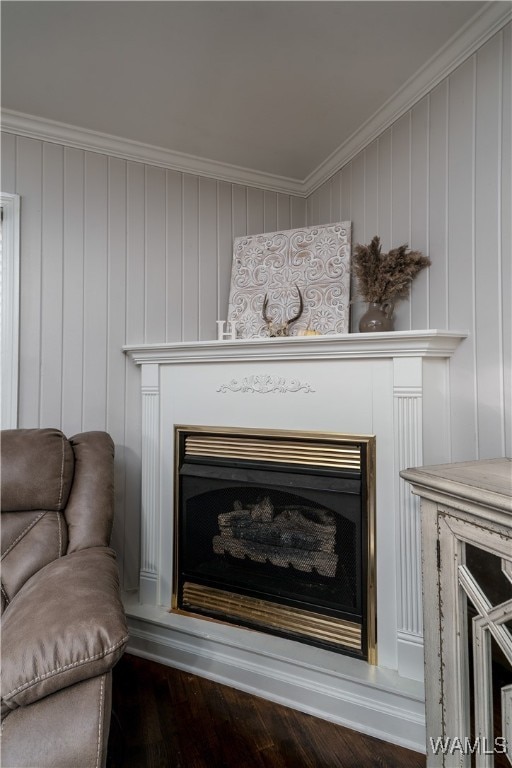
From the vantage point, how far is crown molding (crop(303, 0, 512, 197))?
140 centimetres

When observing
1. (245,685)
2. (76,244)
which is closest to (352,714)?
(245,685)

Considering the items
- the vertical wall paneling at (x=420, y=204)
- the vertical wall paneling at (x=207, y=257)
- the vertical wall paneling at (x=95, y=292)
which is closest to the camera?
the vertical wall paneling at (x=420, y=204)

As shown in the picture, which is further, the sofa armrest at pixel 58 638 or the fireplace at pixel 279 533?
the fireplace at pixel 279 533

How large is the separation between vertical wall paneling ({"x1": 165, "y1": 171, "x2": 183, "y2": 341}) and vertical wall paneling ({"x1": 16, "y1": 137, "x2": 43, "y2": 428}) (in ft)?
2.07

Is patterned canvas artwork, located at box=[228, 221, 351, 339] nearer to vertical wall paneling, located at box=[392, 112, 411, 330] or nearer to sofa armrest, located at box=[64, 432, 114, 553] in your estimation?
vertical wall paneling, located at box=[392, 112, 411, 330]

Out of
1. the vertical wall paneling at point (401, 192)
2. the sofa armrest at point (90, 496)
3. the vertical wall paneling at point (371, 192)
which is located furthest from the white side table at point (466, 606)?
the vertical wall paneling at point (371, 192)

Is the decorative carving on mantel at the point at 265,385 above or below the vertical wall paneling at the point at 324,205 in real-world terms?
below

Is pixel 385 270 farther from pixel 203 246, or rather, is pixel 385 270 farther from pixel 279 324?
pixel 203 246

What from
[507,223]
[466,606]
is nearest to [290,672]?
[466,606]

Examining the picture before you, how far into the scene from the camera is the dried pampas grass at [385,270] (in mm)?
1743

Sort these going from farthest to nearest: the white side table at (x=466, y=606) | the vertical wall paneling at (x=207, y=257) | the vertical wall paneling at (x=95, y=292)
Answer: the vertical wall paneling at (x=207, y=257)
the vertical wall paneling at (x=95, y=292)
the white side table at (x=466, y=606)

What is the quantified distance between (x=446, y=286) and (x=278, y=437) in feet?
2.95

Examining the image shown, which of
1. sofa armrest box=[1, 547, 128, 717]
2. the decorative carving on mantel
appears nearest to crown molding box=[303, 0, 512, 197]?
the decorative carving on mantel

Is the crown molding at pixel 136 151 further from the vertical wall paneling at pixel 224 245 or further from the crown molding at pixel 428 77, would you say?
the crown molding at pixel 428 77
